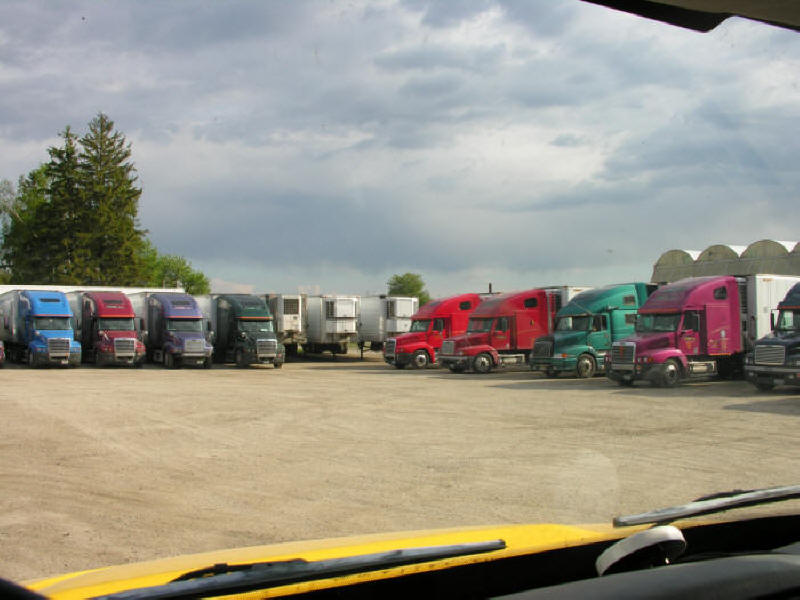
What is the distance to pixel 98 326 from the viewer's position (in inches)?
1373

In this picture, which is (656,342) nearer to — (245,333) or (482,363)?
(482,363)

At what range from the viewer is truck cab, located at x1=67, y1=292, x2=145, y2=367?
33.7 metres

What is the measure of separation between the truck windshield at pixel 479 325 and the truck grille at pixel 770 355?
11.3 meters

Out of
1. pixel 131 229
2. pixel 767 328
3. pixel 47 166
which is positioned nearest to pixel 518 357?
pixel 767 328

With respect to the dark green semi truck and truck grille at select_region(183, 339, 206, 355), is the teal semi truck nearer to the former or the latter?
the dark green semi truck

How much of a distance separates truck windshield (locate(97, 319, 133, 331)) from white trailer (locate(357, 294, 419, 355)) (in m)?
13.4

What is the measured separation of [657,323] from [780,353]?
3.97 meters

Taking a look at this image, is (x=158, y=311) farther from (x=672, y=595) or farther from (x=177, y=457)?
(x=672, y=595)

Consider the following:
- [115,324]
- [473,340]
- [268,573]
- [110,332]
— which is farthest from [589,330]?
[268,573]

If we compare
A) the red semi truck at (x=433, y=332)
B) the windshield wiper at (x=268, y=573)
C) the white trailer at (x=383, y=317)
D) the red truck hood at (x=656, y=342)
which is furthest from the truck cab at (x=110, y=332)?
the windshield wiper at (x=268, y=573)

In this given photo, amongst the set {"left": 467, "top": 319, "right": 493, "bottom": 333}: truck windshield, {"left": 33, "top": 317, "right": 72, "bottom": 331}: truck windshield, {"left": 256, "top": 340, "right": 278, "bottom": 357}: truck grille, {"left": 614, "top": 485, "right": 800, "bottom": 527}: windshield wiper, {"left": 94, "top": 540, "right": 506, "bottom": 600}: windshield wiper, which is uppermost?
{"left": 33, "top": 317, "right": 72, "bottom": 331}: truck windshield

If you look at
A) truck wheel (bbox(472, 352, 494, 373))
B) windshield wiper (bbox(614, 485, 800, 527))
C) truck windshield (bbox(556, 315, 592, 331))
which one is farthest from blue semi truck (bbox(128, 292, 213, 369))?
windshield wiper (bbox(614, 485, 800, 527))

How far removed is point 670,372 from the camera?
22.6 m

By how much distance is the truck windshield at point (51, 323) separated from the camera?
33.4 metres
